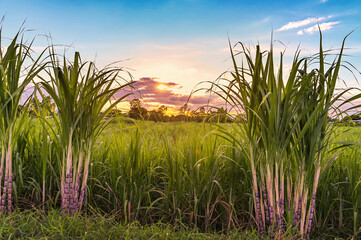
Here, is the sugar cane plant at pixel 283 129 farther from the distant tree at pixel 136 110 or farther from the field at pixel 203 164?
the distant tree at pixel 136 110

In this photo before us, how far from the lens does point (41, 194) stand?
117 inches

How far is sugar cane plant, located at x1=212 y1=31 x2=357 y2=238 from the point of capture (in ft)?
7.11

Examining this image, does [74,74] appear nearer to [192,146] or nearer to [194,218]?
[192,146]

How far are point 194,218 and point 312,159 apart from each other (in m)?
1.14

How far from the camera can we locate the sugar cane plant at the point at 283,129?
2.17 m

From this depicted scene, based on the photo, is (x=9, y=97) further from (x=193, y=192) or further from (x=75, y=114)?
(x=193, y=192)

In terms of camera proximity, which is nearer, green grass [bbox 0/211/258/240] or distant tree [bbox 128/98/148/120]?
green grass [bbox 0/211/258/240]

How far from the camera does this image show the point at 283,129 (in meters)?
2.21

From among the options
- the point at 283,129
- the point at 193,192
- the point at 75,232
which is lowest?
the point at 75,232

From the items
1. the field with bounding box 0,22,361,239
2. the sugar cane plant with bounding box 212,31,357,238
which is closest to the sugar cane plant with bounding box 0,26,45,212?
the field with bounding box 0,22,361,239

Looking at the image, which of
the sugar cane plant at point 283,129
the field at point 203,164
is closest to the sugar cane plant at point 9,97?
the field at point 203,164

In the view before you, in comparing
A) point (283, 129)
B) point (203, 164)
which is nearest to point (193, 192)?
point (203, 164)

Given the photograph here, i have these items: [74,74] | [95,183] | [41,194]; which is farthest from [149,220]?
[74,74]

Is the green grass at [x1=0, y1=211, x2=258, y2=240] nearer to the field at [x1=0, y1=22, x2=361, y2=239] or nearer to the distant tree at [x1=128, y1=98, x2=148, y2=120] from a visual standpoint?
the field at [x1=0, y1=22, x2=361, y2=239]
